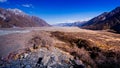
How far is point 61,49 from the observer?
44250mm

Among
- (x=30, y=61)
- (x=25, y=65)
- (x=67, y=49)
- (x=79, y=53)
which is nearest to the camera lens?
(x=25, y=65)

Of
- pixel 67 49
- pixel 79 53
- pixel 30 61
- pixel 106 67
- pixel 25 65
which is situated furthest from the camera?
pixel 67 49

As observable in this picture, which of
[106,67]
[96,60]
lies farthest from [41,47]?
[106,67]

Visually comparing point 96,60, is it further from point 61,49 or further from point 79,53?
point 61,49

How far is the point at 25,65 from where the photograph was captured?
3212 centimetres

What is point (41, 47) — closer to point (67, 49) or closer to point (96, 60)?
point (67, 49)

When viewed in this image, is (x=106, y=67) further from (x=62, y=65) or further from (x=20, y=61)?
(x=20, y=61)

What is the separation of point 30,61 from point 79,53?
9.73 m

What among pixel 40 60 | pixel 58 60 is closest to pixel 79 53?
pixel 58 60

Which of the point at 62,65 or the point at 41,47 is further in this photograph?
the point at 41,47

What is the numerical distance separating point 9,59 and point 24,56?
297 centimetres

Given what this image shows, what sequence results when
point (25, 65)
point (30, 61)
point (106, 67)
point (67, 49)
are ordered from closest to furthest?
1. point (106, 67)
2. point (25, 65)
3. point (30, 61)
4. point (67, 49)

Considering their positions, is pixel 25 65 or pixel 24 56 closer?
pixel 25 65

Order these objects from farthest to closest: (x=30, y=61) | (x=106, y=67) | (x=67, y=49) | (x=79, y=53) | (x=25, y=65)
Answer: (x=67, y=49)
(x=79, y=53)
(x=30, y=61)
(x=25, y=65)
(x=106, y=67)
